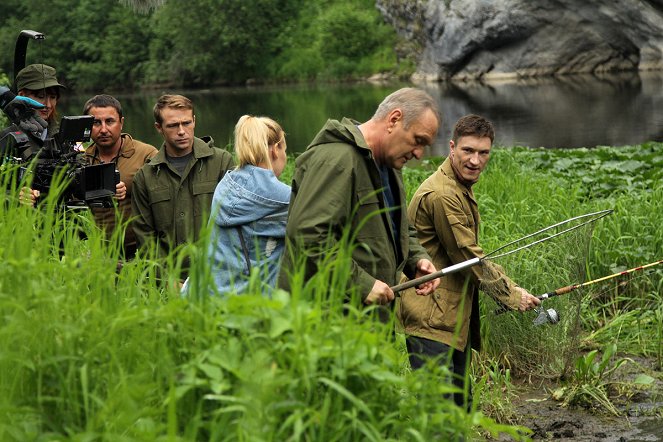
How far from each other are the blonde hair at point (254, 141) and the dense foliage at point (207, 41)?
1875 inches

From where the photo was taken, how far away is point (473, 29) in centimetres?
4528

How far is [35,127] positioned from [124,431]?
2896 mm

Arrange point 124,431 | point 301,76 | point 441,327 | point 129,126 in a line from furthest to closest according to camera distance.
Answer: point 301,76
point 129,126
point 441,327
point 124,431

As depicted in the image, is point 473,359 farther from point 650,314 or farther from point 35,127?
point 35,127

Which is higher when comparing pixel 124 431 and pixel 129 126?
pixel 124 431

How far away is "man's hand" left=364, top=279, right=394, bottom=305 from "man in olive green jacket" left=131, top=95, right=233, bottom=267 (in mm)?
1797

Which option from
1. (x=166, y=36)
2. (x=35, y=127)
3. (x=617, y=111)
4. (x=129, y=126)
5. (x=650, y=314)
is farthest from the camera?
Result: (x=166, y=36)

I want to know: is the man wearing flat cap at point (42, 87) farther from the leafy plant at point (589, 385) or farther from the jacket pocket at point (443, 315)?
the leafy plant at point (589, 385)

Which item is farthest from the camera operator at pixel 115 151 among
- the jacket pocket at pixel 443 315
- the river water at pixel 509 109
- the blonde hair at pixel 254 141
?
the river water at pixel 509 109

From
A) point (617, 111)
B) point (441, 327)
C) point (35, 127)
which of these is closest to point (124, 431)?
point (441, 327)

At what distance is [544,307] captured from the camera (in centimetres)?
511

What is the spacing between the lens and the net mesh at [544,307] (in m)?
4.98

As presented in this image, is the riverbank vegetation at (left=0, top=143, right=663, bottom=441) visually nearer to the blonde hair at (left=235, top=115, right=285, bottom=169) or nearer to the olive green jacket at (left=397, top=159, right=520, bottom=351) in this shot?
the blonde hair at (left=235, top=115, right=285, bottom=169)

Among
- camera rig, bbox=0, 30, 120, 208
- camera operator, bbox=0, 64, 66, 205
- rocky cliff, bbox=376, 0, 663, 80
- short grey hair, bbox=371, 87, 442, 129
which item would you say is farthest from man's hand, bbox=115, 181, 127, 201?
rocky cliff, bbox=376, 0, 663, 80
